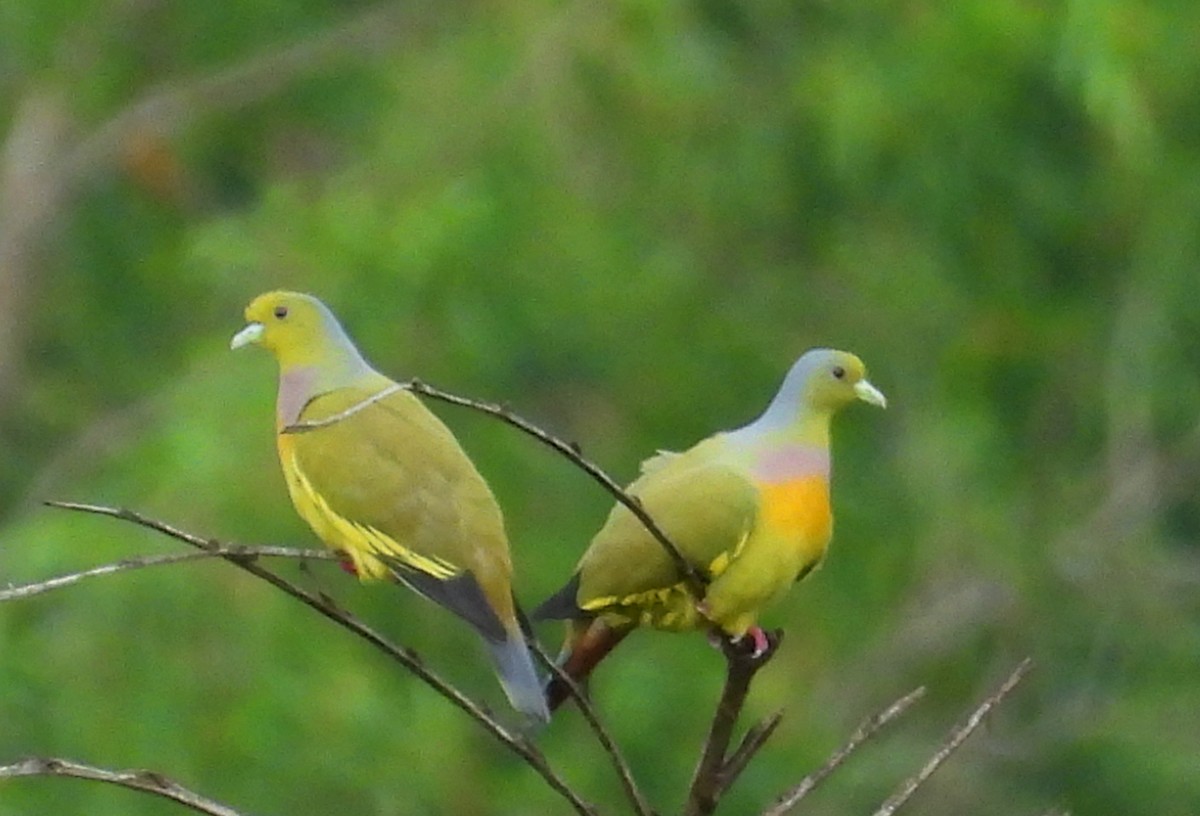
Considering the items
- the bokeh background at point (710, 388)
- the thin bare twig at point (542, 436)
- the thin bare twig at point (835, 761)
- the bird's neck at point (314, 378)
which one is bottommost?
the thin bare twig at point (835, 761)

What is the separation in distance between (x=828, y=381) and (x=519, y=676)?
0.61m

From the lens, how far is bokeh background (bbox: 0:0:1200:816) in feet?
24.8

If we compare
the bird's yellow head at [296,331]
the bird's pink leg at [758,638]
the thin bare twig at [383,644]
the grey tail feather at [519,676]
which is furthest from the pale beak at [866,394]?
the thin bare twig at [383,644]

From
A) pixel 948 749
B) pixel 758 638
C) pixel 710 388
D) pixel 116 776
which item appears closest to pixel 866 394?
pixel 758 638

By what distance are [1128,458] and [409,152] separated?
271 centimetres

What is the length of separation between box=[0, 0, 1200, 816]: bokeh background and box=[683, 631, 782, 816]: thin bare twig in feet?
14.2

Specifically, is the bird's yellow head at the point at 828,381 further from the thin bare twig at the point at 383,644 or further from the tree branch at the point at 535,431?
the thin bare twig at the point at 383,644

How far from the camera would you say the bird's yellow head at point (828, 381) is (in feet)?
11.4

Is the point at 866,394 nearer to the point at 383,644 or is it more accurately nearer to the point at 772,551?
the point at 772,551

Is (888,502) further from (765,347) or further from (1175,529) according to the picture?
(1175,529)

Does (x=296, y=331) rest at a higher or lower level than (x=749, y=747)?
higher

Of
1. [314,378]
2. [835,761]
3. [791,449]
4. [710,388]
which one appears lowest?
[835,761]

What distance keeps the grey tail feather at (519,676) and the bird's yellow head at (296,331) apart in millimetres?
631

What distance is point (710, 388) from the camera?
902 centimetres
